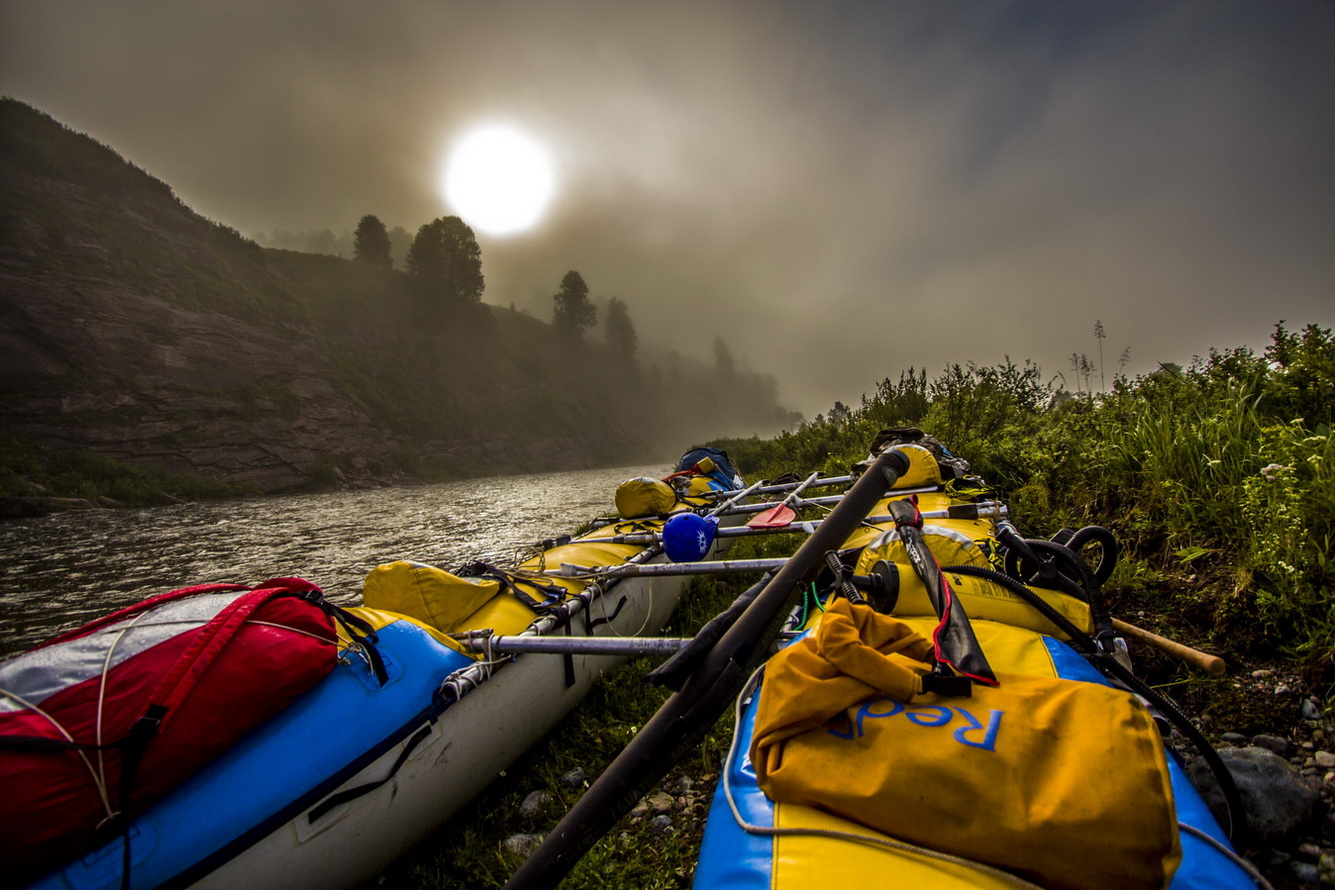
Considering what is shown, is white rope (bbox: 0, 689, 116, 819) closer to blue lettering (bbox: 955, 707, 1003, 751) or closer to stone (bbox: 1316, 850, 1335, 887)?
blue lettering (bbox: 955, 707, 1003, 751)

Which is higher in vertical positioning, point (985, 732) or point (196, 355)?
point (196, 355)

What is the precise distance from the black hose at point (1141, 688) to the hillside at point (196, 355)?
91.8 feet

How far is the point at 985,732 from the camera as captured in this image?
104 cm

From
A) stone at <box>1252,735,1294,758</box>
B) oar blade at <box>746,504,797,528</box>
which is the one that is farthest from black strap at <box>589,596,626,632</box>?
stone at <box>1252,735,1294,758</box>

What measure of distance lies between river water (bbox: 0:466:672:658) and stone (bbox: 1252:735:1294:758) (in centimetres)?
414

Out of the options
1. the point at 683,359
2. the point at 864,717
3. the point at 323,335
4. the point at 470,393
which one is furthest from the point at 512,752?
the point at 683,359

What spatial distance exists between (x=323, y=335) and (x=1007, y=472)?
48.1m

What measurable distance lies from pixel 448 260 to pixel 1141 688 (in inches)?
2698

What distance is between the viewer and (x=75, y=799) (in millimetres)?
1470

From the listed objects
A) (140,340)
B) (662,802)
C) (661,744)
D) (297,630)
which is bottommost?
(662,802)

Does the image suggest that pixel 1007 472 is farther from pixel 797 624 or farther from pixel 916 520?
pixel 797 624

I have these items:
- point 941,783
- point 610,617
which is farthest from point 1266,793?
point 610,617

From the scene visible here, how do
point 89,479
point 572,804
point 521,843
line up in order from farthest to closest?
point 89,479, point 572,804, point 521,843

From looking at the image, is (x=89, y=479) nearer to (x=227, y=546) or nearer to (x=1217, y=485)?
(x=227, y=546)
